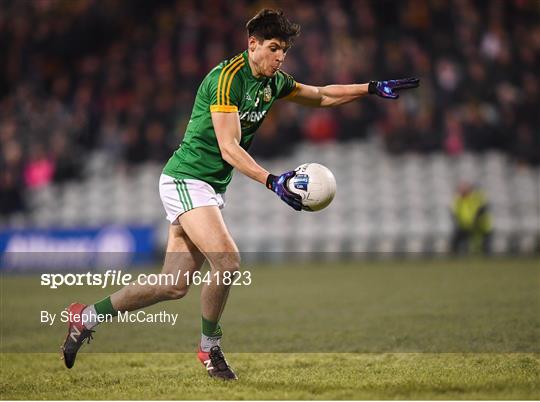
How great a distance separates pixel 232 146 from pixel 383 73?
1177 cm

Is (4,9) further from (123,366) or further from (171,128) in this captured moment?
(123,366)

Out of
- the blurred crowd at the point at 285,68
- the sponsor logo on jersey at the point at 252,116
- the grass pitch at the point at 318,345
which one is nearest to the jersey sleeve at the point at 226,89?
the sponsor logo on jersey at the point at 252,116

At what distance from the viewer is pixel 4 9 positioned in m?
20.2

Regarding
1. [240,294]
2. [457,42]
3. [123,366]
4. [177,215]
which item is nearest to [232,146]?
[177,215]

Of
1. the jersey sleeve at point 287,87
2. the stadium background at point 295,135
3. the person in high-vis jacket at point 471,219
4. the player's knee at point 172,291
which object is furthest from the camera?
the person in high-vis jacket at point 471,219

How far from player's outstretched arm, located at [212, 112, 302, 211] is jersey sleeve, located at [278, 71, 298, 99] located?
746 millimetres

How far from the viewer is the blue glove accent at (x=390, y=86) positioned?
6.54m

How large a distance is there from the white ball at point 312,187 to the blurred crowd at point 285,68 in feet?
37.8

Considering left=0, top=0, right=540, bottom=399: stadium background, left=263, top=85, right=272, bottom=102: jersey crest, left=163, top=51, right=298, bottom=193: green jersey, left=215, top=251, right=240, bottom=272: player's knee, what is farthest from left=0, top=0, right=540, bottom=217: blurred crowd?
left=215, top=251, right=240, bottom=272: player's knee

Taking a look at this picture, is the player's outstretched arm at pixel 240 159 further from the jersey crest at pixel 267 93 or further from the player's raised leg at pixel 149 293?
the player's raised leg at pixel 149 293

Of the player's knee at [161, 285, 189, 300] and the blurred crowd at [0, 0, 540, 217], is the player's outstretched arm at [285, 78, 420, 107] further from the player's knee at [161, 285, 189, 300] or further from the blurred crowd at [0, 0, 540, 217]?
the blurred crowd at [0, 0, 540, 217]

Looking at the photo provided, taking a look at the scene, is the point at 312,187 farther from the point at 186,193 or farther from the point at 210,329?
the point at 210,329

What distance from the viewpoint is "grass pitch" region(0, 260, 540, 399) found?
5.46 metres

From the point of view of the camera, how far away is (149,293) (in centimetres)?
602
